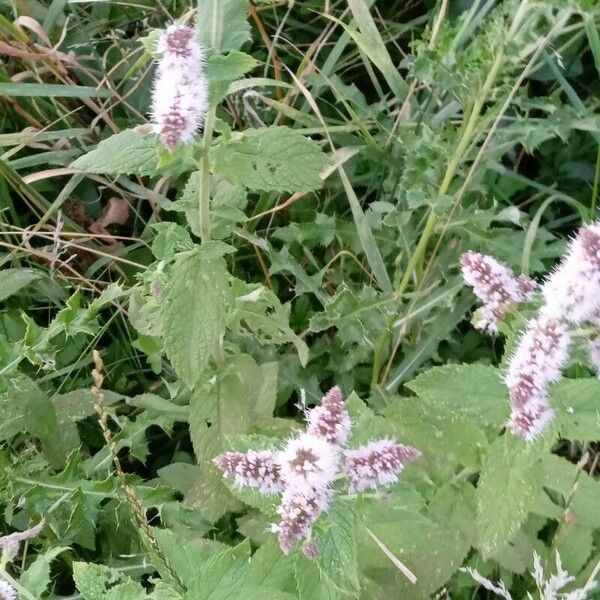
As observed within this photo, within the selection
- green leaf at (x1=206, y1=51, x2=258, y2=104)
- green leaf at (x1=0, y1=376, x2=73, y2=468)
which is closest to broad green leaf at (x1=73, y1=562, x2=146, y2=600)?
green leaf at (x1=0, y1=376, x2=73, y2=468)

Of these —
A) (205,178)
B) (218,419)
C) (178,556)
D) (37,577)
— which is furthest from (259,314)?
(37,577)

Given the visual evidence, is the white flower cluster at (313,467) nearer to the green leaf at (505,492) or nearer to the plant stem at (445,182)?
the green leaf at (505,492)

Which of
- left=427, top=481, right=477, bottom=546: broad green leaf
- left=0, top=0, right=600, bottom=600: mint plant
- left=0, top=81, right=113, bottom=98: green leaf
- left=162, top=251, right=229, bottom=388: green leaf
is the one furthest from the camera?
left=0, top=81, right=113, bottom=98: green leaf

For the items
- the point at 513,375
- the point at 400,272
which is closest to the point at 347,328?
the point at 400,272

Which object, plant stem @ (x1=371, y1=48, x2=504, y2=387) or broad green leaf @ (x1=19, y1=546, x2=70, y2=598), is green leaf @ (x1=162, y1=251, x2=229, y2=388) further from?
plant stem @ (x1=371, y1=48, x2=504, y2=387)

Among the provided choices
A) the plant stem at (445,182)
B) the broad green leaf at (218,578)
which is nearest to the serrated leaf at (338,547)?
the broad green leaf at (218,578)
